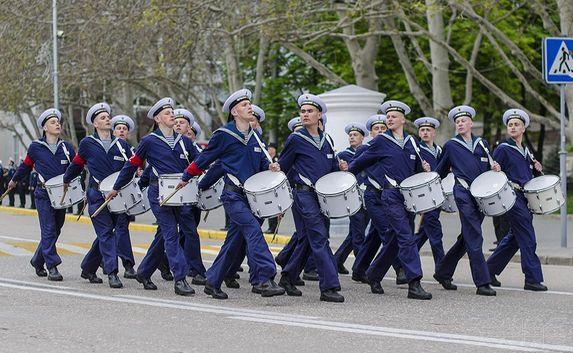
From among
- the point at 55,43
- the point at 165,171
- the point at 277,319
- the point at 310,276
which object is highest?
the point at 55,43

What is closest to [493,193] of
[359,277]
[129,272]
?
[359,277]

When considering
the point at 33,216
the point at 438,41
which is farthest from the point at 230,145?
the point at 33,216

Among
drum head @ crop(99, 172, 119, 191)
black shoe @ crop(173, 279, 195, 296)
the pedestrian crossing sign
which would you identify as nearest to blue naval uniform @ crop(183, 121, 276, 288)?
black shoe @ crop(173, 279, 195, 296)

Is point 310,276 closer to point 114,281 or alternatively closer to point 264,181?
point 114,281

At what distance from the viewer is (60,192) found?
14625 millimetres

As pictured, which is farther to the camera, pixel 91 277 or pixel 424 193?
pixel 91 277

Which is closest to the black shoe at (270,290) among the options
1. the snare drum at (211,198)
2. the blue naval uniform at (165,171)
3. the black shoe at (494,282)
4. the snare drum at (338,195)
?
the snare drum at (338,195)

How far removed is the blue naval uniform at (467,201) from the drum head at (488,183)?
0.19 metres

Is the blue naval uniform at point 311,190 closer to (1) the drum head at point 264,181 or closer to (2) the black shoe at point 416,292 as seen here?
(1) the drum head at point 264,181

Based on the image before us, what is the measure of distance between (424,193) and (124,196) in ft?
11.0

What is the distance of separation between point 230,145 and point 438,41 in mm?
17203

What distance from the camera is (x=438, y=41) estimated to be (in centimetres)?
2936

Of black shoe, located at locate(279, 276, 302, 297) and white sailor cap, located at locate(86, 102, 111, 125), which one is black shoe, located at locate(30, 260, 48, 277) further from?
black shoe, located at locate(279, 276, 302, 297)

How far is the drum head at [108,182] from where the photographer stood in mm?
14117
